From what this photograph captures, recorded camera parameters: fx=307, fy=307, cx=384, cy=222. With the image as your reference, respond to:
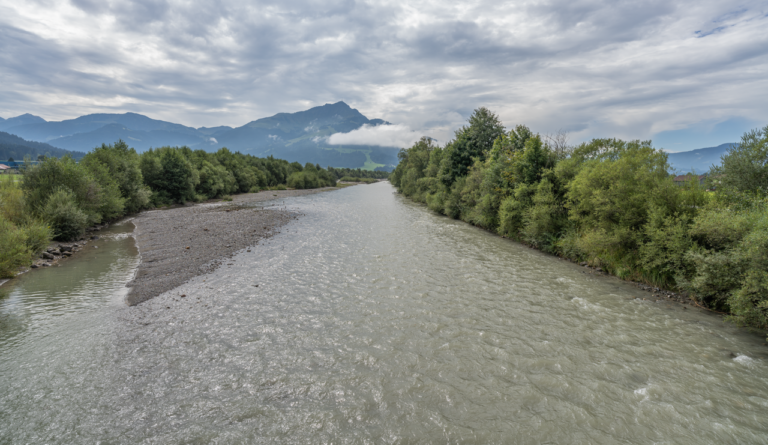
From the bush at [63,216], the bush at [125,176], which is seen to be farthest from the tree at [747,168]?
the bush at [125,176]

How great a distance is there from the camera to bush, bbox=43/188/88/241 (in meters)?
24.6

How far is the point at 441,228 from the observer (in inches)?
1528

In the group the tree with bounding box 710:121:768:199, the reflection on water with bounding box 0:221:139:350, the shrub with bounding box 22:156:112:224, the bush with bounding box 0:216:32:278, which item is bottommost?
the reflection on water with bounding box 0:221:139:350

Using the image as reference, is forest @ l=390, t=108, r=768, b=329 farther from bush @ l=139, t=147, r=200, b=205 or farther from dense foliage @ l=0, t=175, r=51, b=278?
bush @ l=139, t=147, r=200, b=205

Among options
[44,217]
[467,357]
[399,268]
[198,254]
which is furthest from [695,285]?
[44,217]

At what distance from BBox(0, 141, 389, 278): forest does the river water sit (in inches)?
215

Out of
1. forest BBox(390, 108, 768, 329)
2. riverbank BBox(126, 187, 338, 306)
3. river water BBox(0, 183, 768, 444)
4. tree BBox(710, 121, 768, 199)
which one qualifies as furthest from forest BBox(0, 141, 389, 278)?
tree BBox(710, 121, 768, 199)

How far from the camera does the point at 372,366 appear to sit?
10.2m

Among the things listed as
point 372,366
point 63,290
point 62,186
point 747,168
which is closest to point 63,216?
point 62,186

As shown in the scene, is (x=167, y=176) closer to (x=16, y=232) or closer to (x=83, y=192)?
(x=83, y=192)

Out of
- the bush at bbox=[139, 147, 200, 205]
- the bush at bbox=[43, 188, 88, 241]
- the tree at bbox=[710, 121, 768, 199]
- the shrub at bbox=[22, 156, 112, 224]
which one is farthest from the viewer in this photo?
the bush at bbox=[139, 147, 200, 205]

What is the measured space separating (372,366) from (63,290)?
55.8ft

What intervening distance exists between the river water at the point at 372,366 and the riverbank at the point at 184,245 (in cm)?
137

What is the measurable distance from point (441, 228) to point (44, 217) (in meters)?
37.3
